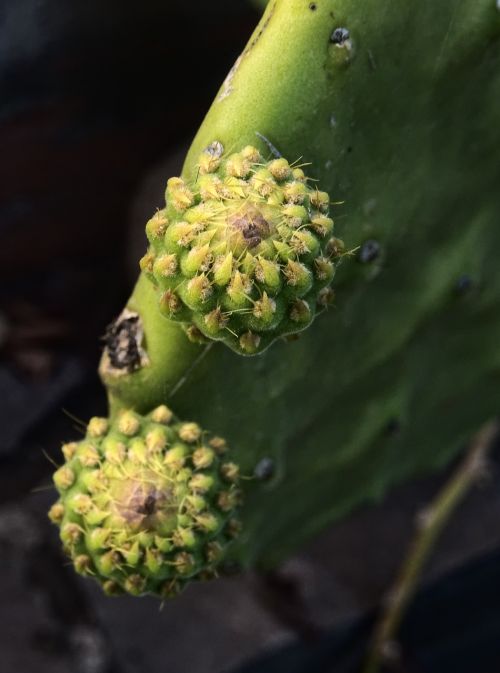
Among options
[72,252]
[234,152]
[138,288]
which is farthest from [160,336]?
[72,252]

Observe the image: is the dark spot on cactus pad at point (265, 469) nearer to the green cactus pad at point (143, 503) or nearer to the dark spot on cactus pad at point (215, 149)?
the green cactus pad at point (143, 503)

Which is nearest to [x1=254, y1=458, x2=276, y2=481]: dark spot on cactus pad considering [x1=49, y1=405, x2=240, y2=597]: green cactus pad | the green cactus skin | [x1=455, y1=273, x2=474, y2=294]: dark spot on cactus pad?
the green cactus skin

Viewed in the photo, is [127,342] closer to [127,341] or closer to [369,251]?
[127,341]

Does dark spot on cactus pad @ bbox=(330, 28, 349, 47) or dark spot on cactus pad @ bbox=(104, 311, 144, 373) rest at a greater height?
dark spot on cactus pad @ bbox=(330, 28, 349, 47)

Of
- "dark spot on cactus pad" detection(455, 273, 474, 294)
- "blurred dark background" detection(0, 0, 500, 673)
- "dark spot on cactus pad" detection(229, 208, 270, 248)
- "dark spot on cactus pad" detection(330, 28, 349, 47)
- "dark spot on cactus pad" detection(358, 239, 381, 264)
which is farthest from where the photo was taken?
"blurred dark background" detection(0, 0, 500, 673)

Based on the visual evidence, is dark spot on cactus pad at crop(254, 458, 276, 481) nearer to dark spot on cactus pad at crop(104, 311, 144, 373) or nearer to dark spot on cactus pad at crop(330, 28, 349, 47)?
dark spot on cactus pad at crop(104, 311, 144, 373)

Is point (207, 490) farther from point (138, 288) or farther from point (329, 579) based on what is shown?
point (329, 579)

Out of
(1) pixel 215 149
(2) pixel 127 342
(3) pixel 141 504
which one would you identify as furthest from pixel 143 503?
(1) pixel 215 149
